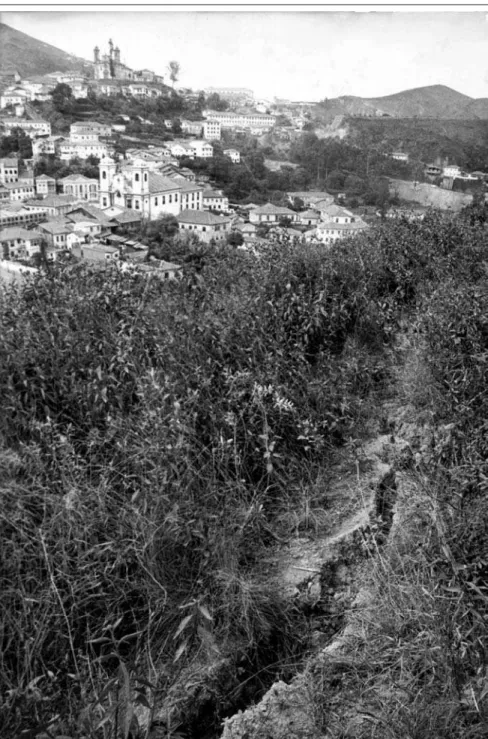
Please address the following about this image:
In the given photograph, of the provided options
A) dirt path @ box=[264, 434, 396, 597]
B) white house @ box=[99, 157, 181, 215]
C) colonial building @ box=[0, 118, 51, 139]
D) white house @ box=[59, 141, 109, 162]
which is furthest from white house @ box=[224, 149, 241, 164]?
dirt path @ box=[264, 434, 396, 597]

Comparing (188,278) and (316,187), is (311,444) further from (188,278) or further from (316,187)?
(316,187)

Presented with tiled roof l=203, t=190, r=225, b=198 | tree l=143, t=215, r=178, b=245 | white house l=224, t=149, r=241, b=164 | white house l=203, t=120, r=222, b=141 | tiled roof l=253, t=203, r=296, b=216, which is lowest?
tree l=143, t=215, r=178, b=245

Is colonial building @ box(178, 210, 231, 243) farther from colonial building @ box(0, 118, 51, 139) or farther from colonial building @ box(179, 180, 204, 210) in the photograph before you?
colonial building @ box(0, 118, 51, 139)

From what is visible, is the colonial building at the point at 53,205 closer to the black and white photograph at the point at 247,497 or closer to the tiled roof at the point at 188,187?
the tiled roof at the point at 188,187

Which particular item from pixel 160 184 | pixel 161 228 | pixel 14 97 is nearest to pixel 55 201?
pixel 160 184

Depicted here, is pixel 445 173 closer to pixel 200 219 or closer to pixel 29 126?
pixel 200 219

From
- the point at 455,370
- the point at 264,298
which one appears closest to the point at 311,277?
the point at 264,298
